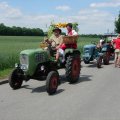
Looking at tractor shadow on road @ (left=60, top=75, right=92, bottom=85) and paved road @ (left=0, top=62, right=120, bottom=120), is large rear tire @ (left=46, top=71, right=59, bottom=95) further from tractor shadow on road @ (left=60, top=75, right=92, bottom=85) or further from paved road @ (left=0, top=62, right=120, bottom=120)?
tractor shadow on road @ (left=60, top=75, right=92, bottom=85)

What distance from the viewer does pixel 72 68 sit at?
40.1 ft

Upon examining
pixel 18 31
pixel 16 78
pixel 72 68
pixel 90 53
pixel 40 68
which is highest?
pixel 40 68

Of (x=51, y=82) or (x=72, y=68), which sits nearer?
(x=51, y=82)

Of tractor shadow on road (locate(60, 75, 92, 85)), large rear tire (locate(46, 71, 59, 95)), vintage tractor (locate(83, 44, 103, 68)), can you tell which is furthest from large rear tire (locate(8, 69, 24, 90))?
vintage tractor (locate(83, 44, 103, 68))

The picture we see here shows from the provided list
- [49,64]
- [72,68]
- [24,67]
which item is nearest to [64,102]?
[24,67]

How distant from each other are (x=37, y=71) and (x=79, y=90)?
4.51 feet

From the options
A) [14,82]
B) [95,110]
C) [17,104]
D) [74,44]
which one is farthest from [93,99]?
[74,44]

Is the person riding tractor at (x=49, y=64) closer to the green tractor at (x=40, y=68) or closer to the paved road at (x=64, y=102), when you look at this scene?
the green tractor at (x=40, y=68)

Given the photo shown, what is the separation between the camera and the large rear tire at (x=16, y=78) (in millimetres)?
10852

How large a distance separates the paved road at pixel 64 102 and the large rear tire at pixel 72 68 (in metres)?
0.24

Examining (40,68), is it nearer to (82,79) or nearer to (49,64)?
(49,64)

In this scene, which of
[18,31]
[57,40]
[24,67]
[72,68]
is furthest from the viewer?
[18,31]

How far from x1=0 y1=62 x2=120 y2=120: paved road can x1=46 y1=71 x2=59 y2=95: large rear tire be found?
17cm

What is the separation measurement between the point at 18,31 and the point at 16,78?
76.0m
